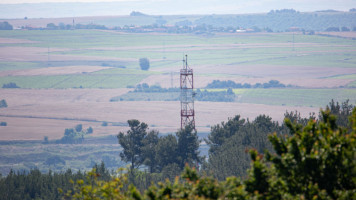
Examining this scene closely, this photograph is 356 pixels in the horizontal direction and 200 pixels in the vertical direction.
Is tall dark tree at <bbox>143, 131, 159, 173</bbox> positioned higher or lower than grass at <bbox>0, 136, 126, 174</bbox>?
higher

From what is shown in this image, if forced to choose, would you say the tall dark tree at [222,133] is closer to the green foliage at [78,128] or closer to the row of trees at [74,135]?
the row of trees at [74,135]

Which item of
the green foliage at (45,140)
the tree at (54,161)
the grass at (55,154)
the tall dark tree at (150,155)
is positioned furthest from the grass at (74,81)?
the tall dark tree at (150,155)

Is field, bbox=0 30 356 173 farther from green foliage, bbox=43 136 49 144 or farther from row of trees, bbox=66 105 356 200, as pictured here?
row of trees, bbox=66 105 356 200

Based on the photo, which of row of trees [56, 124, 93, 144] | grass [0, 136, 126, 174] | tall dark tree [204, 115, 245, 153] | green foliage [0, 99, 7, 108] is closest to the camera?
tall dark tree [204, 115, 245, 153]

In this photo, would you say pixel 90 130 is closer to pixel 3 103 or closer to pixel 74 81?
pixel 3 103

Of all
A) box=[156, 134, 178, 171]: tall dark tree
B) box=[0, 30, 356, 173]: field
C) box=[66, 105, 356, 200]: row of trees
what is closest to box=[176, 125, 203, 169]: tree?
box=[156, 134, 178, 171]: tall dark tree

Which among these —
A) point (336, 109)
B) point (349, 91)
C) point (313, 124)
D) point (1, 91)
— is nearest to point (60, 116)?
point (1, 91)

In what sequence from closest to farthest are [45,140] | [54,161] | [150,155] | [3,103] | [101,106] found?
[150,155], [54,161], [45,140], [101,106], [3,103]

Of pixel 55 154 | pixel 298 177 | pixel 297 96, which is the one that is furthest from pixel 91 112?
pixel 298 177

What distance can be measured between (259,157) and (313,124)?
268cm

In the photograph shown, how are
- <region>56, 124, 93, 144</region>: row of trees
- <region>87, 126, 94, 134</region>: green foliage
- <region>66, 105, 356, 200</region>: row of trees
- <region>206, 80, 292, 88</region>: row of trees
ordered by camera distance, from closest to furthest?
<region>66, 105, 356, 200</region>: row of trees < <region>56, 124, 93, 144</region>: row of trees < <region>87, 126, 94, 134</region>: green foliage < <region>206, 80, 292, 88</region>: row of trees

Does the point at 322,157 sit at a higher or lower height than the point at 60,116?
higher

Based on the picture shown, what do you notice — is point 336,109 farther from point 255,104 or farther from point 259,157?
point 255,104

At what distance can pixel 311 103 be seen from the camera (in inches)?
5910
